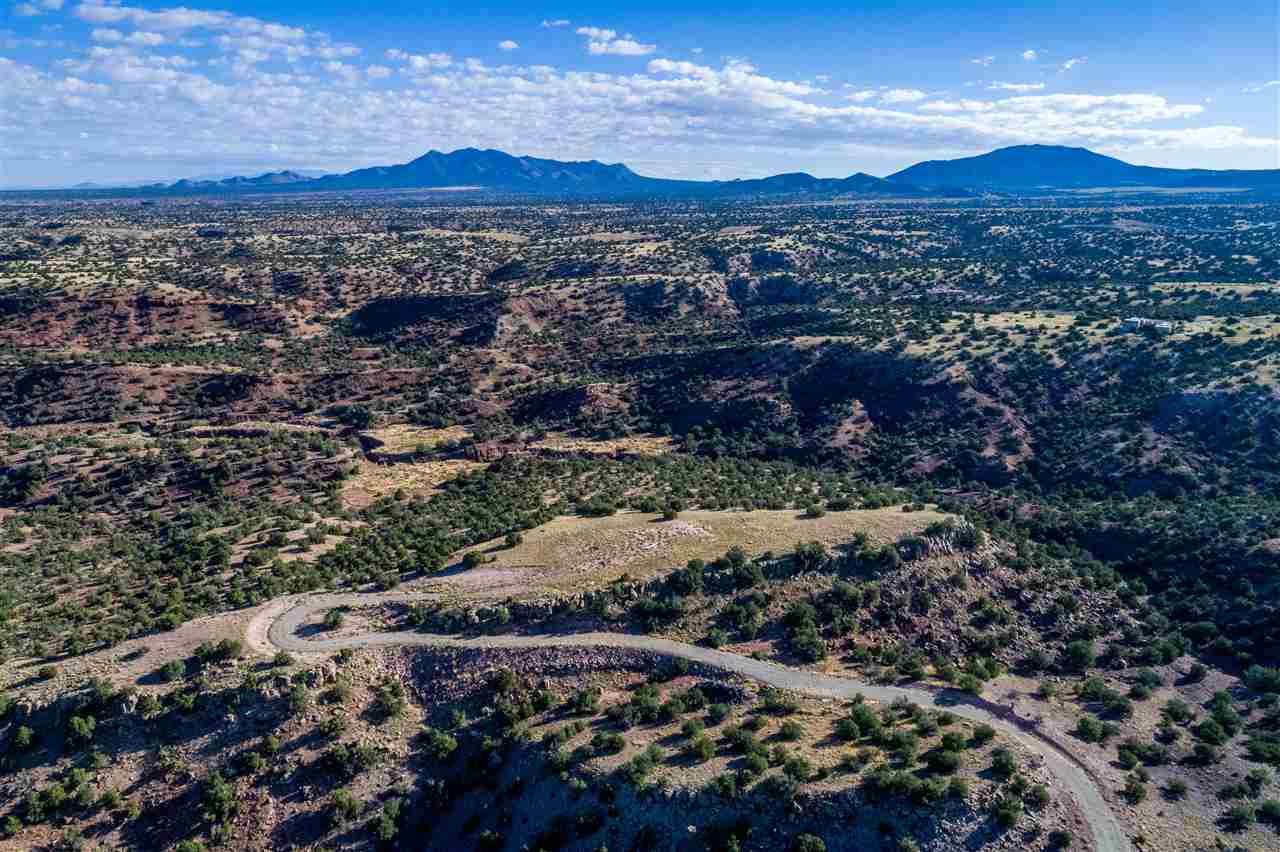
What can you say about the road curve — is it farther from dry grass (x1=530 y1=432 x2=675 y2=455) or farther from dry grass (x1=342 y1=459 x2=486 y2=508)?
dry grass (x1=530 y1=432 x2=675 y2=455)

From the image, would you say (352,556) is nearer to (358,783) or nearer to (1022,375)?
(358,783)

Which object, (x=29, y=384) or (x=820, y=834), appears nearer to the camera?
(x=820, y=834)

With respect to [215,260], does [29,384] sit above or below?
below

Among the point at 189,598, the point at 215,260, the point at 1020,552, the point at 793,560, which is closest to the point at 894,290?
the point at 1020,552

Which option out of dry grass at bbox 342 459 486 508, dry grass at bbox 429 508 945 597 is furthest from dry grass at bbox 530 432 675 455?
dry grass at bbox 429 508 945 597

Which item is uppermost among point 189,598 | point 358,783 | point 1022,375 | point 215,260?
point 215,260

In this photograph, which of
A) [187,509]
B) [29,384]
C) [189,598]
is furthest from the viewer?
[29,384]

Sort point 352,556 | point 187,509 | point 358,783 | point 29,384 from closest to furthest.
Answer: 1. point 358,783
2. point 352,556
3. point 187,509
4. point 29,384

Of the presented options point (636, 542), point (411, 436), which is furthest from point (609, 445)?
point (636, 542)
